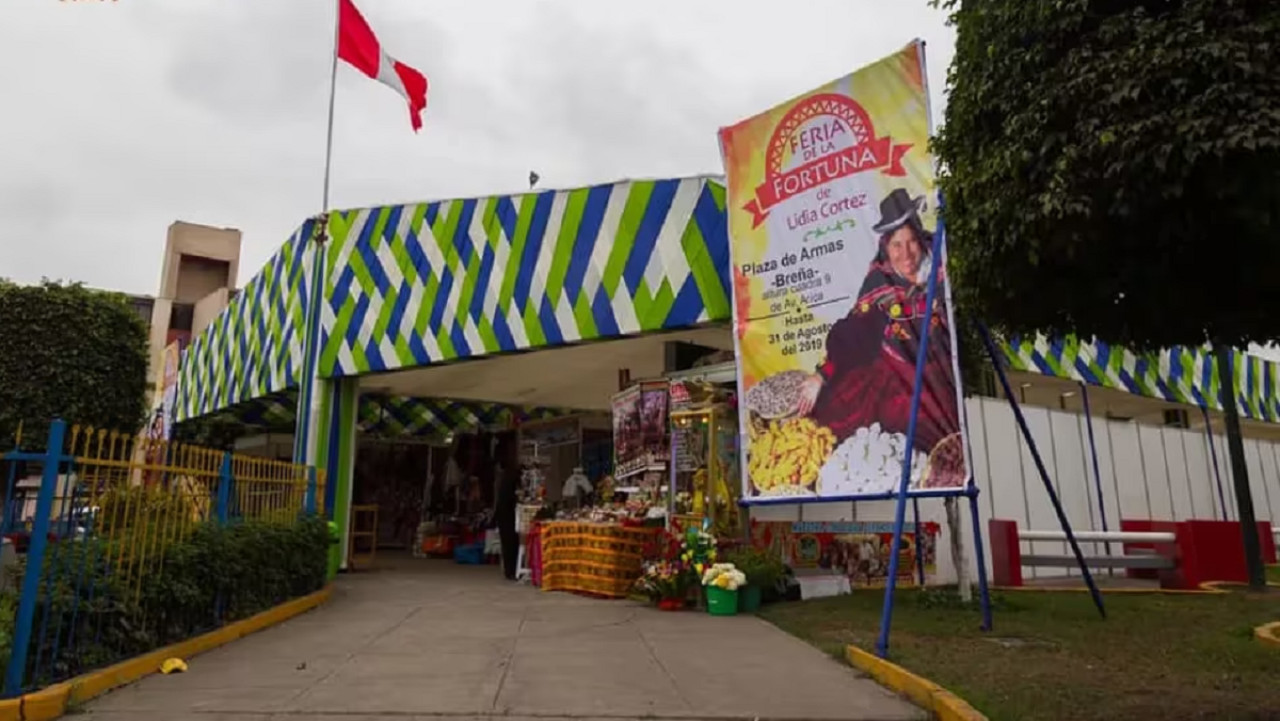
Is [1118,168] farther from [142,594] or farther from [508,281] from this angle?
[508,281]

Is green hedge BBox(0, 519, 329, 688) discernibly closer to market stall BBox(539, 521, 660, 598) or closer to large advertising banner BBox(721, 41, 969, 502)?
market stall BBox(539, 521, 660, 598)

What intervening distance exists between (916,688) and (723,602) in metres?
4.14

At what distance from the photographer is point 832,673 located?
6.28 meters

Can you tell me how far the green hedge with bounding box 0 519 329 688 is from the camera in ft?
17.8

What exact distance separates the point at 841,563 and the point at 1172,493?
8.92m

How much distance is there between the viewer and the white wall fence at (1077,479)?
Answer: 1223 centimetres

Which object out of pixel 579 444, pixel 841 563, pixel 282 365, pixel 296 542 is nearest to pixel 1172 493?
pixel 841 563

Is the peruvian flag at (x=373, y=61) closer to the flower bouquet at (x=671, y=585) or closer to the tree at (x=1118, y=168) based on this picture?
the flower bouquet at (x=671, y=585)

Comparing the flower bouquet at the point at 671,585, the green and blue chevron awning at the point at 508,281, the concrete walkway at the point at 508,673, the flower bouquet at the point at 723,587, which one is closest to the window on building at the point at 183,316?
the green and blue chevron awning at the point at 508,281

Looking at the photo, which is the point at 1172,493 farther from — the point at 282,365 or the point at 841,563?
the point at 282,365

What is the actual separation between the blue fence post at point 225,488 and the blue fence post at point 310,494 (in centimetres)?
266

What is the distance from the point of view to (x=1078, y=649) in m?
6.89

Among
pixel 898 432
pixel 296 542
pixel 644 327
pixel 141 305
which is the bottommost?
pixel 296 542

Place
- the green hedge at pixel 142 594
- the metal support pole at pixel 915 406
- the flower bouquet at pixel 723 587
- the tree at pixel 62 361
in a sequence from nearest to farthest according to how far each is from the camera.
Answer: the green hedge at pixel 142 594
the metal support pole at pixel 915 406
the flower bouquet at pixel 723 587
the tree at pixel 62 361
